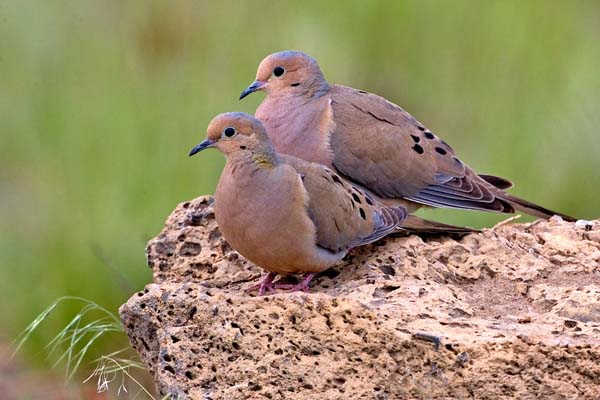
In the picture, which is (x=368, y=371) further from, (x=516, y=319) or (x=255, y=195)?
(x=255, y=195)

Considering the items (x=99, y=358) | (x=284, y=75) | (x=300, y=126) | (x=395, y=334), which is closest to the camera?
(x=395, y=334)

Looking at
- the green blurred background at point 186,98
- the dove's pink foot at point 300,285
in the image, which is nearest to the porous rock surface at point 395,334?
the dove's pink foot at point 300,285

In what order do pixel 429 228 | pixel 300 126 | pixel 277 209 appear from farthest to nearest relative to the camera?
pixel 300 126 < pixel 429 228 < pixel 277 209

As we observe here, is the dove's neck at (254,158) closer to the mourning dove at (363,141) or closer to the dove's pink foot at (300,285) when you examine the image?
the dove's pink foot at (300,285)

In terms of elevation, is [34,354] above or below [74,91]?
below

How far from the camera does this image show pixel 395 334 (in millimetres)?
3789

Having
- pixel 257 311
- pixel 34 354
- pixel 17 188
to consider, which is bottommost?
pixel 34 354

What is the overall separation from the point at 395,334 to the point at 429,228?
1.20m

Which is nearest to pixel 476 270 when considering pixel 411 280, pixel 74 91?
pixel 411 280

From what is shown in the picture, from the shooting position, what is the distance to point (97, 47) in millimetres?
7578

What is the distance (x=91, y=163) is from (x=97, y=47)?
1063 mm

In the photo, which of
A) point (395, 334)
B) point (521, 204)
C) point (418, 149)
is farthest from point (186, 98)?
point (395, 334)

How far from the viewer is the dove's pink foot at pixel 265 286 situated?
4589 mm

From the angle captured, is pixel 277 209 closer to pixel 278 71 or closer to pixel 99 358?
pixel 99 358
